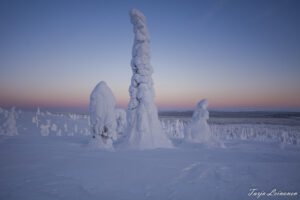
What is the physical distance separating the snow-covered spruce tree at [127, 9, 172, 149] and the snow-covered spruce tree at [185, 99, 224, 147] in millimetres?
4972

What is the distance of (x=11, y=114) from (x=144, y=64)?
96.8 feet

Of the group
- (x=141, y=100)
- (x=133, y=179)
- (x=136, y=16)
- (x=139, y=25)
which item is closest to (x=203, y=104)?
(x=141, y=100)

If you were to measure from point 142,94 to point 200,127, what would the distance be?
915 centimetres

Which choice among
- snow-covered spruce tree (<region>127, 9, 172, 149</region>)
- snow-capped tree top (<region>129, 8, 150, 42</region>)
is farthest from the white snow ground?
snow-capped tree top (<region>129, 8, 150, 42</region>)

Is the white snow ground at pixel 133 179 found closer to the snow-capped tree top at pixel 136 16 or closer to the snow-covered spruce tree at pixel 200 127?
the snow-covered spruce tree at pixel 200 127

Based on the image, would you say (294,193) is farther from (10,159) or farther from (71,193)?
(10,159)

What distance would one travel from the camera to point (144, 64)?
16.9m

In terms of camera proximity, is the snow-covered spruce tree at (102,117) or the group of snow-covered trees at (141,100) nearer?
the snow-covered spruce tree at (102,117)

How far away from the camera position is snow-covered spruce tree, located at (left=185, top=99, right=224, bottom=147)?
20.4m

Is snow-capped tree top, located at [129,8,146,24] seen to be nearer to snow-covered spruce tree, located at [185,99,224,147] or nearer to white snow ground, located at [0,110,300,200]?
snow-covered spruce tree, located at [185,99,224,147]

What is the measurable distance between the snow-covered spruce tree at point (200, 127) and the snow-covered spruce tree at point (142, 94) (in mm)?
4972

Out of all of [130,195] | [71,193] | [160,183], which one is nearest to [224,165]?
[160,183]

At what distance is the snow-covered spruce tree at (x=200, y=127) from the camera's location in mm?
20375

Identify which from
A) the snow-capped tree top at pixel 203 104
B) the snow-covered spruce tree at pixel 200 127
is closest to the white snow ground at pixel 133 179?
the snow-covered spruce tree at pixel 200 127
